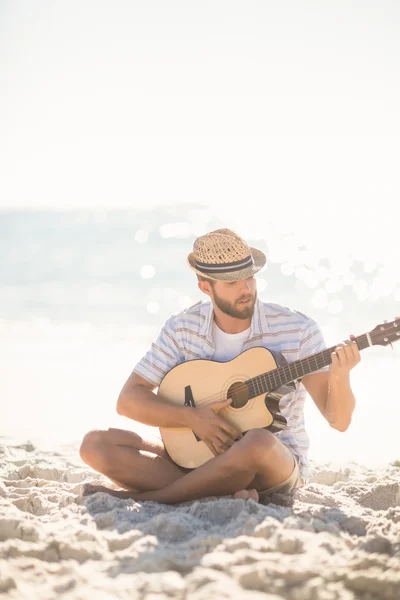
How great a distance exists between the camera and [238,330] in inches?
170

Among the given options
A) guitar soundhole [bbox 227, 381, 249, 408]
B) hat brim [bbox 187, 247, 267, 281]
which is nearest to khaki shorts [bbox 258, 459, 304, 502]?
guitar soundhole [bbox 227, 381, 249, 408]

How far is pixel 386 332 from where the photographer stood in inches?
152

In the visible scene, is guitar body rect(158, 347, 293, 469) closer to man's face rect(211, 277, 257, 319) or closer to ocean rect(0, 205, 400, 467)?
man's face rect(211, 277, 257, 319)

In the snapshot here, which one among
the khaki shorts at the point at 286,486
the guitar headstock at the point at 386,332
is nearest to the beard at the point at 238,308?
the guitar headstock at the point at 386,332

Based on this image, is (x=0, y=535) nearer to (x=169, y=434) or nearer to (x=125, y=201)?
(x=169, y=434)

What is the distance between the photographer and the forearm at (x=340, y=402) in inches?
152

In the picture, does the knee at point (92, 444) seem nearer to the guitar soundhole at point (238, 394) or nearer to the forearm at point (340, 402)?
the guitar soundhole at point (238, 394)

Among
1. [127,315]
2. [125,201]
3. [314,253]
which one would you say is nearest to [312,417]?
[127,315]

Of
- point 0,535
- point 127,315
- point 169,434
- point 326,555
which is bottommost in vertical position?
point 326,555

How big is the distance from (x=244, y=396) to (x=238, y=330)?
40cm

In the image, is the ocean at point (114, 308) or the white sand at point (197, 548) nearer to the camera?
the white sand at point (197, 548)

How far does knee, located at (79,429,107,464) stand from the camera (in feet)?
13.5

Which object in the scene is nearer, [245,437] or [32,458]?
[245,437]

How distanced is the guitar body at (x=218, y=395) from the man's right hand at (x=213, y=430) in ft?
0.27
